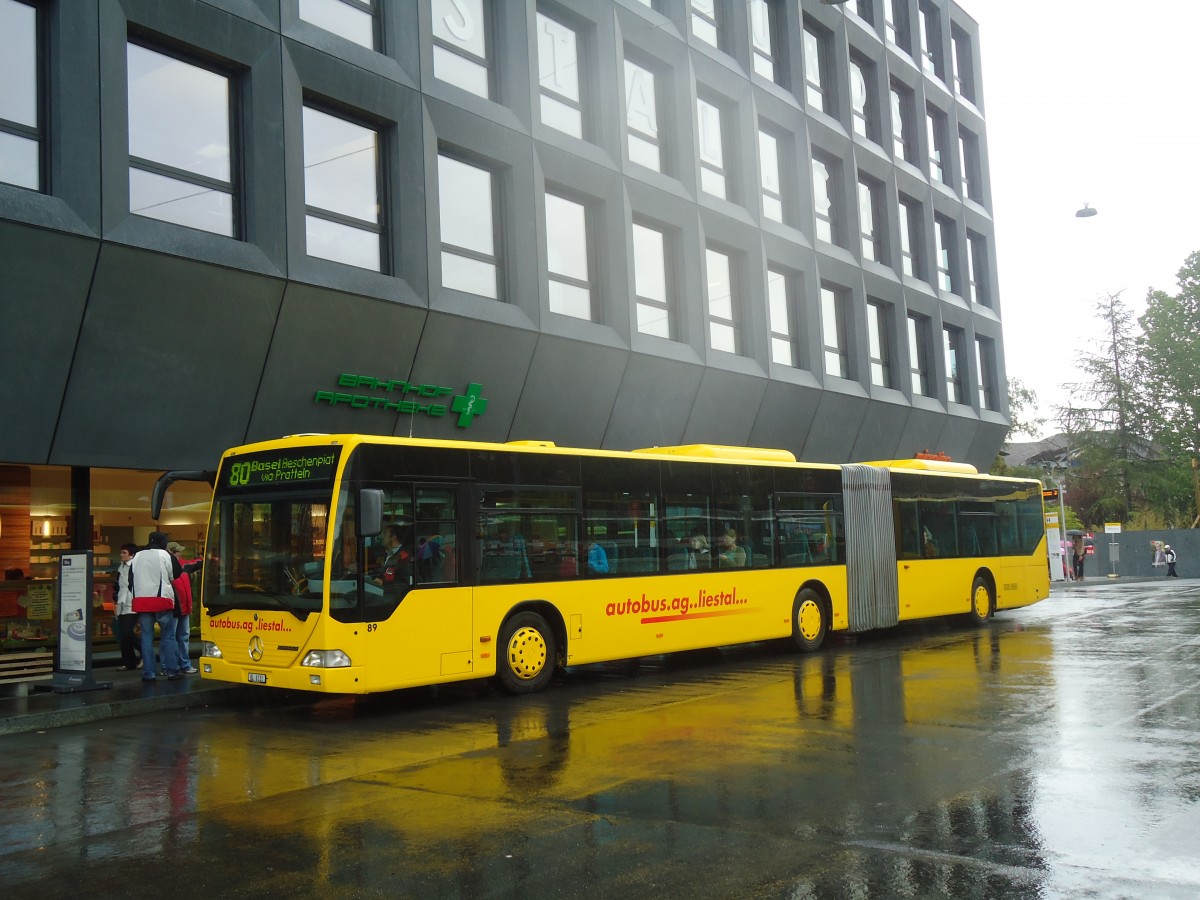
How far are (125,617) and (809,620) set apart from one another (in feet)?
32.3

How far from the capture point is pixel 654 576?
14.1 metres

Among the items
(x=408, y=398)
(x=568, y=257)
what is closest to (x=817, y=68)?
(x=568, y=257)

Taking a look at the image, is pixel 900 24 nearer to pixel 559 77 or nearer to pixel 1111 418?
pixel 559 77

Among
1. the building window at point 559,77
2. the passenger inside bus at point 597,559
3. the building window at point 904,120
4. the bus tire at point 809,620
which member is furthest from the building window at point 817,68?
the passenger inside bus at point 597,559

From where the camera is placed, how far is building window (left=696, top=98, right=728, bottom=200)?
24.3m

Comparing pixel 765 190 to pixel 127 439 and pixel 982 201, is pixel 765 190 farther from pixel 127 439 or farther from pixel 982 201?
pixel 127 439

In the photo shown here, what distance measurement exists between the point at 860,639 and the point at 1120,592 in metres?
17.0

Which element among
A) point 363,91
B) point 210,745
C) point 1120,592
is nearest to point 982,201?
point 1120,592

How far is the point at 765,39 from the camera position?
89.3ft

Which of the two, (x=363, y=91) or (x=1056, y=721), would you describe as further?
(x=363, y=91)

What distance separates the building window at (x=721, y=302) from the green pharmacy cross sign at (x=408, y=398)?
736cm

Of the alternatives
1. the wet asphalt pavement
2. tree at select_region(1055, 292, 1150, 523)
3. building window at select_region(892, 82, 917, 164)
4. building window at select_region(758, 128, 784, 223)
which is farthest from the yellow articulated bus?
tree at select_region(1055, 292, 1150, 523)

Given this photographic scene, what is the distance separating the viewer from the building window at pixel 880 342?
30.2 meters

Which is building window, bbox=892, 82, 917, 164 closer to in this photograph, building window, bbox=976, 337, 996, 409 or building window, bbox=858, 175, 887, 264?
building window, bbox=858, 175, 887, 264
